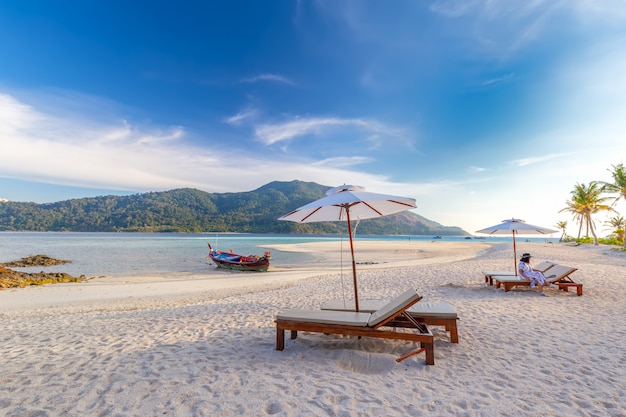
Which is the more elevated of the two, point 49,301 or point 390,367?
point 390,367

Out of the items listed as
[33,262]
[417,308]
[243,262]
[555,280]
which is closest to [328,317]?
[417,308]

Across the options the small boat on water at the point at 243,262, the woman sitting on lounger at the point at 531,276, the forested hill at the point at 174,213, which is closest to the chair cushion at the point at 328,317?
the woman sitting on lounger at the point at 531,276

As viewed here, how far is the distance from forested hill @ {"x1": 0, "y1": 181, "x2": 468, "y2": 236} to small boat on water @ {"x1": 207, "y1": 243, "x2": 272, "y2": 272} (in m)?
78.9

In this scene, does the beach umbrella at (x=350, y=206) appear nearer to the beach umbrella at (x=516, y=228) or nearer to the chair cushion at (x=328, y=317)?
the chair cushion at (x=328, y=317)

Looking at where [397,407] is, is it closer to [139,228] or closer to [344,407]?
[344,407]

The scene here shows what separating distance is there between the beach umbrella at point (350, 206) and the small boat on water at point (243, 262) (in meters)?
15.1

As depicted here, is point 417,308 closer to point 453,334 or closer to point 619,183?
point 453,334

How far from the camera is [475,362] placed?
3914 millimetres

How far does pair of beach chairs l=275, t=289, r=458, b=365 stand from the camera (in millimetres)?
3879

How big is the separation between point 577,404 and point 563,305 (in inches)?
208

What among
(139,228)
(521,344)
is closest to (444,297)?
(521,344)

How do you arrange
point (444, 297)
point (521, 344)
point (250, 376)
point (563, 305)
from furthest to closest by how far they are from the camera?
point (444, 297), point (563, 305), point (521, 344), point (250, 376)

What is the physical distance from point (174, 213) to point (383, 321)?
124068 millimetres

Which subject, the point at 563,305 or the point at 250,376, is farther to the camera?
the point at 563,305
